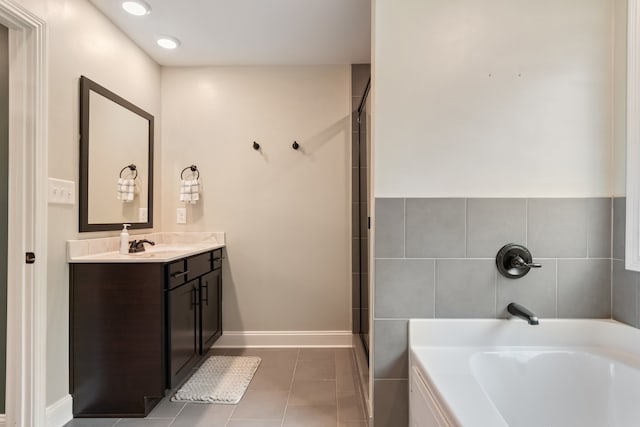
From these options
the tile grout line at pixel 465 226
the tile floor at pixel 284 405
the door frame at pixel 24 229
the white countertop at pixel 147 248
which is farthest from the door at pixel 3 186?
the tile grout line at pixel 465 226

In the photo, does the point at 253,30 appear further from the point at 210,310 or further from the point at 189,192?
the point at 210,310

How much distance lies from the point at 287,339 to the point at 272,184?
4.37 feet

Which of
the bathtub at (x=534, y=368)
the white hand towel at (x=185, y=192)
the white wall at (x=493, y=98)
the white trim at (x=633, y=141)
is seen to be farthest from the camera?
the white hand towel at (x=185, y=192)

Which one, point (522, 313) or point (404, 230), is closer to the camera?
point (522, 313)

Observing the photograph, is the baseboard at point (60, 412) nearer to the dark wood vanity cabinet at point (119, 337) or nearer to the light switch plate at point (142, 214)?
the dark wood vanity cabinet at point (119, 337)

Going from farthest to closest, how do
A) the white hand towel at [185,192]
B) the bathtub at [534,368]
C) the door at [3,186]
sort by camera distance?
the white hand towel at [185,192]
the door at [3,186]
the bathtub at [534,368]

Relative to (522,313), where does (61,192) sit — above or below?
above

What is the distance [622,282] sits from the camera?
58.5 inches

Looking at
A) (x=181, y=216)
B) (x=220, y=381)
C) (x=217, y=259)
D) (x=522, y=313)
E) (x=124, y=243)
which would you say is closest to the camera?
(x=522, y=313)

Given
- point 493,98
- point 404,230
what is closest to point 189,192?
point 404,230

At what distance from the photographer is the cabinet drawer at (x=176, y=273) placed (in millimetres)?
1858

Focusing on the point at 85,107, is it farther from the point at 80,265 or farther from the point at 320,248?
the point at 320,248

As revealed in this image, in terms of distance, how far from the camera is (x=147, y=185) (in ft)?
8.59

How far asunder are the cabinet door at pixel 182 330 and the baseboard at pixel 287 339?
65cm
